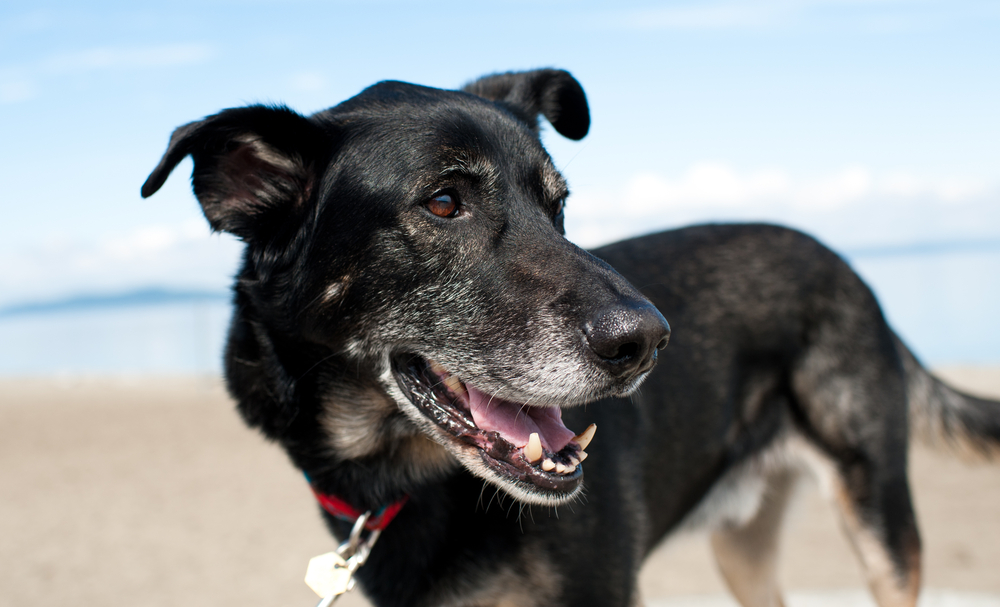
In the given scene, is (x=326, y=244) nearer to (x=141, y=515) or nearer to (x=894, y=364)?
(x=894, y=364)

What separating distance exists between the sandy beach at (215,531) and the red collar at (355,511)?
41.7 inches

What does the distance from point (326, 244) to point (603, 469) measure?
1201mm

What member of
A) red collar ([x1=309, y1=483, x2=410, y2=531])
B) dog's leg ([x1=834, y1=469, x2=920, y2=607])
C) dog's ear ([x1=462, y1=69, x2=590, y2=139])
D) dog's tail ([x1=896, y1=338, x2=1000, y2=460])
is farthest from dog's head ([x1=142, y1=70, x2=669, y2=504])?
dog's tail ([x1=896, y1=338, x2=1000, y2=460])

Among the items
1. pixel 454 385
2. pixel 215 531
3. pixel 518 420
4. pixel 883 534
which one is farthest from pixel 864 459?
pixel 215 531

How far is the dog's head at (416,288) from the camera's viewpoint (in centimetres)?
193

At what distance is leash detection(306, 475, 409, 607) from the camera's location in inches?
89.4

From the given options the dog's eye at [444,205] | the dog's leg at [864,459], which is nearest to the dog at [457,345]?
the dog's eye at [444,205]

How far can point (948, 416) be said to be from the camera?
3822mm

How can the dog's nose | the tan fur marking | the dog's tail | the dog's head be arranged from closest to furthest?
1. the dog's nose
2. the dog's head
3. the tan fur marking
4. the dog's tail

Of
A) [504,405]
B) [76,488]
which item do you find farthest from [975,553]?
[76,488]

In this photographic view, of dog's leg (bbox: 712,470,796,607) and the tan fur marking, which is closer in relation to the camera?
the tan fur marking

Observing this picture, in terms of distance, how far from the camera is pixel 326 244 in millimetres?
2205

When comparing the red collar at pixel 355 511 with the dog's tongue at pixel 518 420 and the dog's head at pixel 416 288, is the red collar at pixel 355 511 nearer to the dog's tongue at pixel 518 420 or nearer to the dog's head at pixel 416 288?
the dog's head at pixel 416 288

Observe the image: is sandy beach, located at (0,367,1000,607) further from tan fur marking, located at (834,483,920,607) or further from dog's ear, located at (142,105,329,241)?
dog's ear, located at (142,105,329,241)
